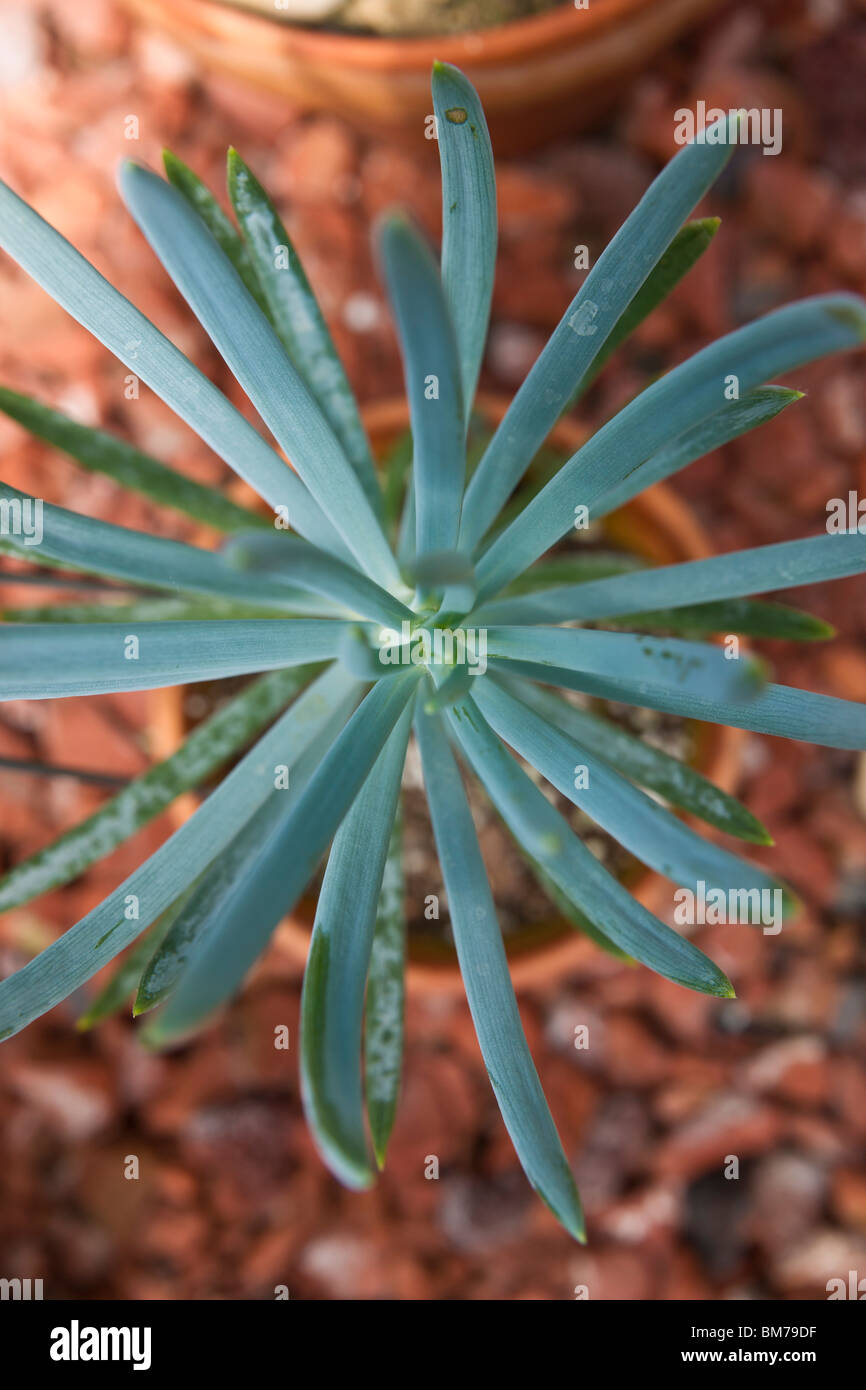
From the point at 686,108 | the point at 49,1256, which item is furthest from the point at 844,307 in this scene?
the point at 49,1256

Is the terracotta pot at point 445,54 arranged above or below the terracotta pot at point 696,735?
above

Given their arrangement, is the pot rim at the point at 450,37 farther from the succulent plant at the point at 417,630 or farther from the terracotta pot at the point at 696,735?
the succulent plant at the point at 417,630

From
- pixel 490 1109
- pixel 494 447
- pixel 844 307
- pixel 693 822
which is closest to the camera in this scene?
pixel 844 307

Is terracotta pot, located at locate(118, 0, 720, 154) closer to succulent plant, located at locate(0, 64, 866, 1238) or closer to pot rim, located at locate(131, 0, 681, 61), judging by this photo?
pot rim, located at locate(131, 0, 681, 61)

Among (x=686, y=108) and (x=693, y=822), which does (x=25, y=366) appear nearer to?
(x=686, y=108)

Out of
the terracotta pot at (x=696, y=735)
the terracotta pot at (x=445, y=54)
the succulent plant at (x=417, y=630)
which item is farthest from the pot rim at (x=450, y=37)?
the succulent plant at (x=417, y=630)

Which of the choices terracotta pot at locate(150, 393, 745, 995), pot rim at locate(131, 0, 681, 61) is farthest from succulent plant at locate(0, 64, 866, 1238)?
pot rim at locate(131, 0, 681, 61)
